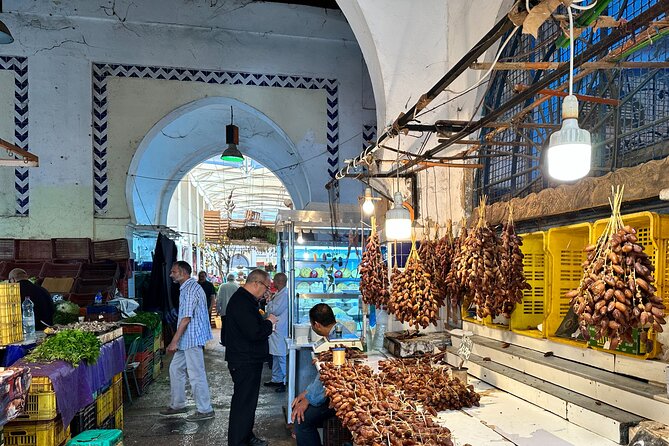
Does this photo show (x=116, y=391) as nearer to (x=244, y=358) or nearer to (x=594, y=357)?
(x=244, y=358)

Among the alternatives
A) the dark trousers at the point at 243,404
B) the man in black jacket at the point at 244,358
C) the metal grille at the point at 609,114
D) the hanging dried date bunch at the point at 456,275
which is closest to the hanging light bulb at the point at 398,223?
the hanging dried date bunch at the point at 456,275

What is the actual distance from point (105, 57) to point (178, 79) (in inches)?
50.9

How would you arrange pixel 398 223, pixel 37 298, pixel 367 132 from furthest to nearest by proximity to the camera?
pixel 367 132 < pixel 37 298 < pixel 398 223

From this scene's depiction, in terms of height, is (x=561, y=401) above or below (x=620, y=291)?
below

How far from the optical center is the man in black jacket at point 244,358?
15.7ft

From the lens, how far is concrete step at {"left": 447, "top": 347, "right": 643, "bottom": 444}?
7.72 ft

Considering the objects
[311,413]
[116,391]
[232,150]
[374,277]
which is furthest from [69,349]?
[232,150]

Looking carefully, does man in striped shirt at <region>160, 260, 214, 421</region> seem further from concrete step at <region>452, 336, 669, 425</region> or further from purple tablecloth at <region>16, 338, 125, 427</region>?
concrete step at <region>452, 336, 669, 425</region>

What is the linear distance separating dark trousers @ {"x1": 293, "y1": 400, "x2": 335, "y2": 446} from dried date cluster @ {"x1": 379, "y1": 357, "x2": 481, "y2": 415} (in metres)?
0.56

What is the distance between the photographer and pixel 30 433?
11.4 feet

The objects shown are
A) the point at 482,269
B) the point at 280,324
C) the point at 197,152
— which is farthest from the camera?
the point at 197,152

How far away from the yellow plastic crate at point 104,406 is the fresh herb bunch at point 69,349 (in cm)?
57

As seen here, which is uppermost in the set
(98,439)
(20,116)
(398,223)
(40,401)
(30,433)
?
(20,116)

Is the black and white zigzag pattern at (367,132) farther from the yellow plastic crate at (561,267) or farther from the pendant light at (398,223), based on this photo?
the yellow plastic crate at (561,267)
